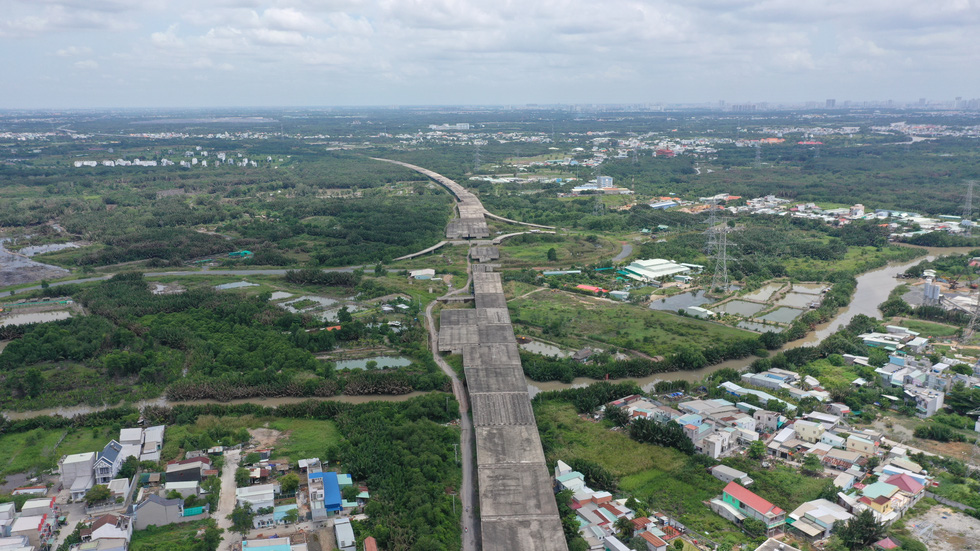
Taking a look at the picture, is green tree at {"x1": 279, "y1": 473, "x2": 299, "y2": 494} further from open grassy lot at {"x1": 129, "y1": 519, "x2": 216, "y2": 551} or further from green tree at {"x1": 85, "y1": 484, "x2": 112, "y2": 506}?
green tree at {"x1": 85, "y1": 484, "x2": 112, "y2": 506}

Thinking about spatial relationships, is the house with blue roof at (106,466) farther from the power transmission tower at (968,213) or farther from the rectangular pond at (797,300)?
the power transmission tower at (968,213)

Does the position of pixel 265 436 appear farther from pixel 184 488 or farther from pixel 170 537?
pixel 170 537

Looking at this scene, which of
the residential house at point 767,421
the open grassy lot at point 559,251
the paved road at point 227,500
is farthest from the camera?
the open grassy lot at point 559,251

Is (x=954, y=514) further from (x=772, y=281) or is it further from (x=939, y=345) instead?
(x=772, y=281)

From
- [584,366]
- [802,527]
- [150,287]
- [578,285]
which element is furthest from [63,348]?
[802,527]

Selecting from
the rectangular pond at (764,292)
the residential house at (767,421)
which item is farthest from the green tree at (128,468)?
the rectangular pond at (764,292)

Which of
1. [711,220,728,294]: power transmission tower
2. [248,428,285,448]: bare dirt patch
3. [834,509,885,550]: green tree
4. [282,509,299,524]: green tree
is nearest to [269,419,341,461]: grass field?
[248,428,285,448]: bare dirt patch

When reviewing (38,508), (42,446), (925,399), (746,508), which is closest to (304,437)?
(38,508)
